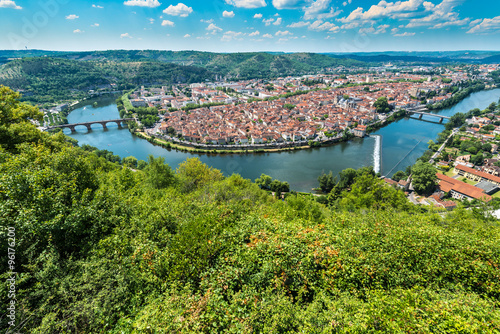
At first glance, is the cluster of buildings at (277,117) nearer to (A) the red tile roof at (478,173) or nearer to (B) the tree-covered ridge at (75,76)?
(A) the red tile roof at (478,173)

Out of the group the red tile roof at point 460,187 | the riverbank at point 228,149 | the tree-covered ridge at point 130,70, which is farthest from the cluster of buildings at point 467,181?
the tree-covered ridge at point 130,70

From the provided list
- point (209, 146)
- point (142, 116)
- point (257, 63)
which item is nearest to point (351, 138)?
point (209, 146)

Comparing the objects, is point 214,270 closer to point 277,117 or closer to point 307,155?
point 307,155

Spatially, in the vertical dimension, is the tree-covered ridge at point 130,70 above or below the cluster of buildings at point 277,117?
above

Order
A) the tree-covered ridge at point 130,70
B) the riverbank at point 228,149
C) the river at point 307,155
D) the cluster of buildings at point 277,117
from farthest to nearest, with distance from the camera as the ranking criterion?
1. the tree-covered ridge at point 130,70
2. the cluster of buildings at point 277,117
3. the riverbank at point 228,149
4. the river at point 307,155

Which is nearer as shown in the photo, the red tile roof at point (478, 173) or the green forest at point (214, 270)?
the green forest at point (214, 270)

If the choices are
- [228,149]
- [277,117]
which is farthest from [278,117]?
[228,149]

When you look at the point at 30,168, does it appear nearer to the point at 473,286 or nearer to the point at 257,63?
the point at 473,286
